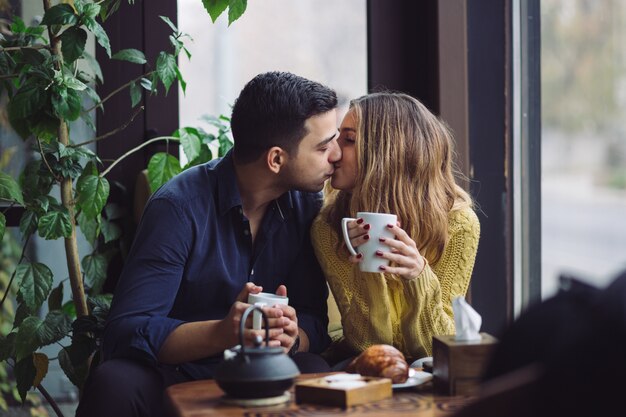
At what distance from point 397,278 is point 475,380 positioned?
73cm

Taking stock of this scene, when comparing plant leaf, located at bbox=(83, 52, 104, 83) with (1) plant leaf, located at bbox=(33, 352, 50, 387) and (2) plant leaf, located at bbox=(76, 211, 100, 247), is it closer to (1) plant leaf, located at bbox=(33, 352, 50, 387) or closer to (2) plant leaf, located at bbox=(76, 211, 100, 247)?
(2) plant leaf, located at bbox=(76, 211, 100, 247)

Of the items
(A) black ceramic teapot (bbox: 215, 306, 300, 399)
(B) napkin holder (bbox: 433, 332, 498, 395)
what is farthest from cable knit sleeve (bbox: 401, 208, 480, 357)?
(A) black ceramic teapot (bbox: 215, 306, 300, 399)

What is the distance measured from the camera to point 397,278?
7.45ft

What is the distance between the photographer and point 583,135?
2.70m

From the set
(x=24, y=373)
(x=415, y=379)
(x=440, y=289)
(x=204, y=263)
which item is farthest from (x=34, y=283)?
(x=415, y=379)

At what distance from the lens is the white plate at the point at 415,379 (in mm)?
1610

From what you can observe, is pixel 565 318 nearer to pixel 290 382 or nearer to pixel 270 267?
pixel 290 382

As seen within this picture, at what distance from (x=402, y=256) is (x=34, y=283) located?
3.47ft

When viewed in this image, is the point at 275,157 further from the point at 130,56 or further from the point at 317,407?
the point at 317,407

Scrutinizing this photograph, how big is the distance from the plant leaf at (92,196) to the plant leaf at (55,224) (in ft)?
0.18

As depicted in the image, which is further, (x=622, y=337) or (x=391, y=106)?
(x=391, y=106)

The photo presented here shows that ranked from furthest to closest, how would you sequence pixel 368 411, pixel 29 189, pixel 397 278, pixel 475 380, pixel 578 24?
pixel 578 24 → pixel 29 189 → pixel 397 278 → pixel 475 380 → pixel 368 411

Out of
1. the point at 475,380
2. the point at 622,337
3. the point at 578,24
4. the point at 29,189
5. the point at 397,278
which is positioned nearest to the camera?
the point at 622,337

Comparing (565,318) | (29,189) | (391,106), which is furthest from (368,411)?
(29,189)
